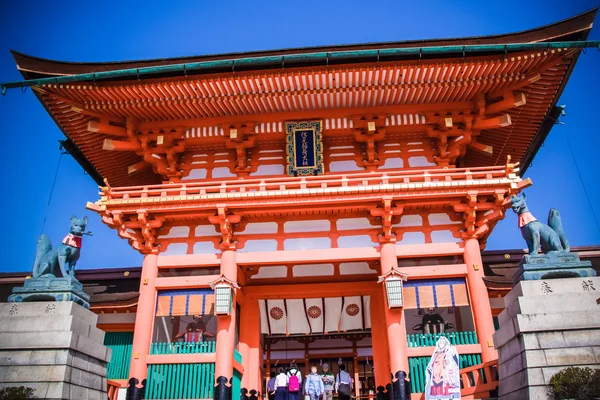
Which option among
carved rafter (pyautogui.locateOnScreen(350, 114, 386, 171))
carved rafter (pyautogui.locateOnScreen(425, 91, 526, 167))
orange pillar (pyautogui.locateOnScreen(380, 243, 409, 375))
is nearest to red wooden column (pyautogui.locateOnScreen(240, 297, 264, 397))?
orange pillar (pyautogui.locateOnScreen(380, 243, 409, 375))

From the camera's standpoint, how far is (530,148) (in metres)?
14.3

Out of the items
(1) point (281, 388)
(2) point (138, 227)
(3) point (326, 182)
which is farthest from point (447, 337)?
(2) point (138, 227)

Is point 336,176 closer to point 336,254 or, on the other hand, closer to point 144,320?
point 336,254

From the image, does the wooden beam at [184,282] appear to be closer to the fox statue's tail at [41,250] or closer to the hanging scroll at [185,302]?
the hanging scroll at [185,302]

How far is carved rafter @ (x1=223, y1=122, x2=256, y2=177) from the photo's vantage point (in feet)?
41.5

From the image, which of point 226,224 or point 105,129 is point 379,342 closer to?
point 226,224

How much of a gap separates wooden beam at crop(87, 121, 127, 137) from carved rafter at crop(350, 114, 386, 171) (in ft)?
20.4

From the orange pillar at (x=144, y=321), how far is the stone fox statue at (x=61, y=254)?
234 cm

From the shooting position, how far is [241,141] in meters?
12.8

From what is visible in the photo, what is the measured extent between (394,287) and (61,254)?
276 inches

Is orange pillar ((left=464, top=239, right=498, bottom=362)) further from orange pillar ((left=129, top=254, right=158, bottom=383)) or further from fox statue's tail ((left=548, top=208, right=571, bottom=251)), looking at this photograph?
orange pillar ((left=129, top=254, right=158, bottom=383))

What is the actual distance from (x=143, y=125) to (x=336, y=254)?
633 centimetres

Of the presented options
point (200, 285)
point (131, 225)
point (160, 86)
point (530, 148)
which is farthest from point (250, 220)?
point (530, 148)

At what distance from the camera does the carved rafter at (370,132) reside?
40.9 feet
